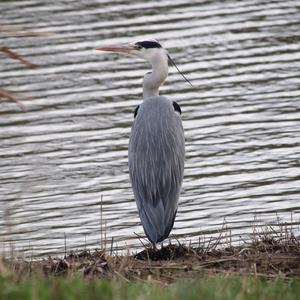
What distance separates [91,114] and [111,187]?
2.20 m

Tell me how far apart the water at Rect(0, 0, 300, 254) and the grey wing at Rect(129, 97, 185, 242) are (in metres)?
0.98

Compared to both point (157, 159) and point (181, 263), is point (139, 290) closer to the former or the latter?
point (181, 263)

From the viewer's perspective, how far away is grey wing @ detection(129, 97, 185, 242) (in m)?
8.78

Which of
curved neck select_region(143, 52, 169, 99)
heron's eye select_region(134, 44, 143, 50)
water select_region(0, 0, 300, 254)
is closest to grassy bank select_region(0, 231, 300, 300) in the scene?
water select_region(0, 0, 300, 254)

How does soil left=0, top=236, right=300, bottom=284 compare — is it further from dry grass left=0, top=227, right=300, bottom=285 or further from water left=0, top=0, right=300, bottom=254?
water left=0, top=0, right=300, bottom=254

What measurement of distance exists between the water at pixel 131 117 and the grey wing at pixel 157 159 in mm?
983

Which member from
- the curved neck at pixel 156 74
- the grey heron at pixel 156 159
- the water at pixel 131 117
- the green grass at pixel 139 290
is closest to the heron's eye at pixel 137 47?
the curved neck at pixel 156 74

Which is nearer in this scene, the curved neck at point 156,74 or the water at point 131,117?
the curved neck at point 156,74

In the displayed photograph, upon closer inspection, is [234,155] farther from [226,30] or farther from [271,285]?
[271,285]

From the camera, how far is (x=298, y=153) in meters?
11.9

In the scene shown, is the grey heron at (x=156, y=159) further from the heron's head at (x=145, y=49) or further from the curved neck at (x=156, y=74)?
the heron's head at (x=145, y=49)

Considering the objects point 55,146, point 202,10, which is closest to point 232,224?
point 55,146

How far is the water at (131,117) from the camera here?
10.6 m

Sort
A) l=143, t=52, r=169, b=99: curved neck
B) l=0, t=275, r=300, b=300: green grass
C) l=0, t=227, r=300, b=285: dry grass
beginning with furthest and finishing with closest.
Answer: l=143, t=52, r=169, b=99: curved neck → l=0, t=227, r=300, b=285: dry grass → l=0, t=275, r=300, b=300: green grass
